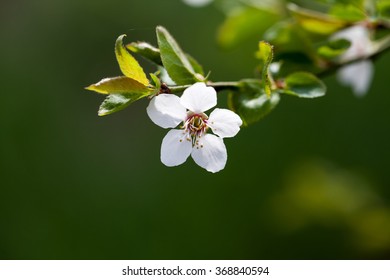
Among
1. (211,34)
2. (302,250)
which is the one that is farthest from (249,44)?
(302,250)

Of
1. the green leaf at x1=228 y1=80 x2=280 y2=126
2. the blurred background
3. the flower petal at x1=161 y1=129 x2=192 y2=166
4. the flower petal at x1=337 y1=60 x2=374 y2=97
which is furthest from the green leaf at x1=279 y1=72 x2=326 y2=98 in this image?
the blurred background

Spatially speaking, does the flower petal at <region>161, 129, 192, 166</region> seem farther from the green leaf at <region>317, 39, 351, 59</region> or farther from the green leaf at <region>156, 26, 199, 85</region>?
the green leaf at <region>317, 39, 351, 59</region>

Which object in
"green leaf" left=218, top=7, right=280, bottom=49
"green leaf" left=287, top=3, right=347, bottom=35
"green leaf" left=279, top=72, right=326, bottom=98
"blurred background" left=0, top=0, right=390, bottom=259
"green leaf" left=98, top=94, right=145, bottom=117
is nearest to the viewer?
"green leaf" left=98, top=94, right=145, bottom=117

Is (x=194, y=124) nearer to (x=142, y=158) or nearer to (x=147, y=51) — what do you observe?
(x=147, y=51)

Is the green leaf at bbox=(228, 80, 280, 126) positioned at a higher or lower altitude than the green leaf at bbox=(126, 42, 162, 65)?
lower

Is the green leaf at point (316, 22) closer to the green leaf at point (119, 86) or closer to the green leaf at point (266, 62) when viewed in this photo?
the green leaf at point (266, 62)
